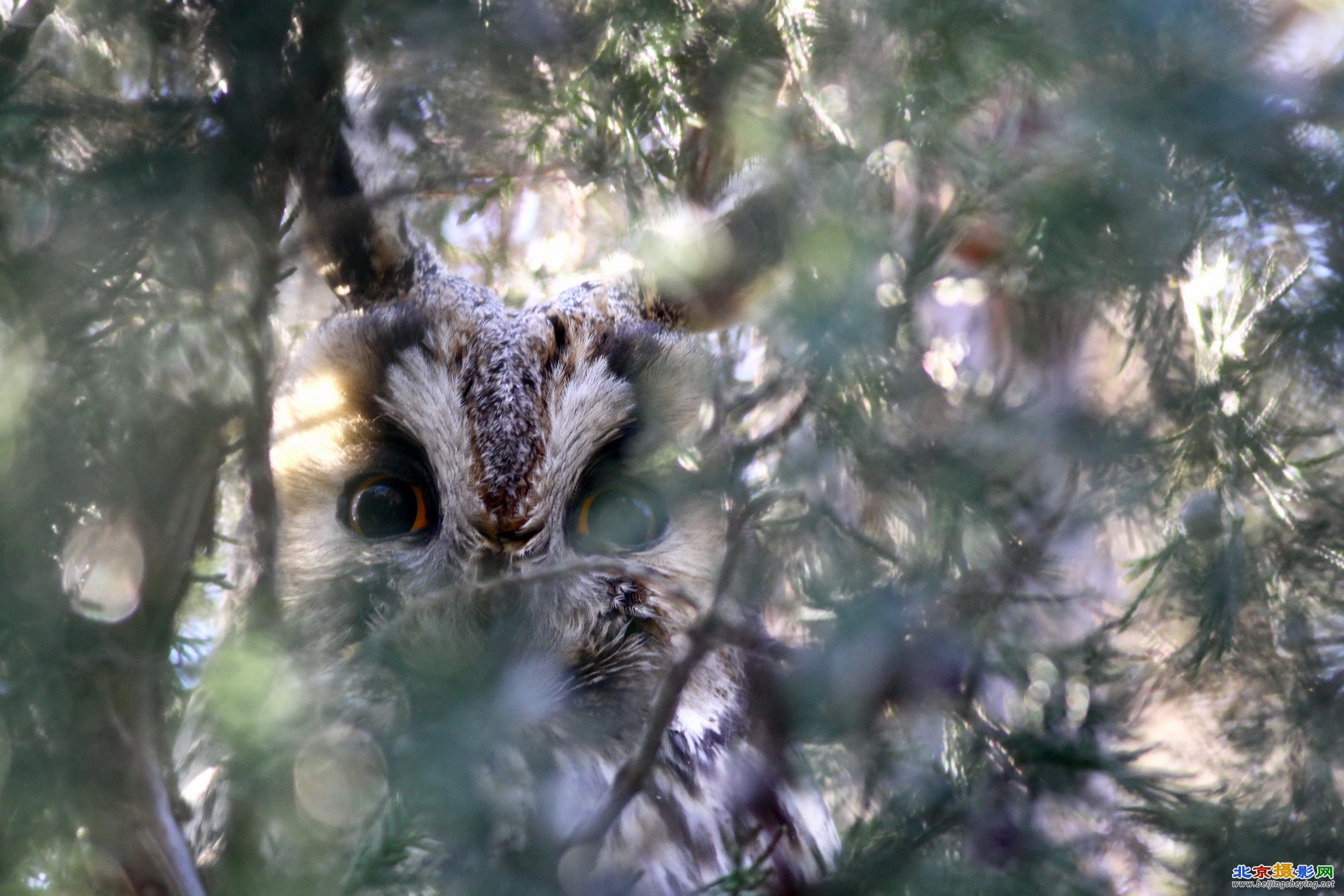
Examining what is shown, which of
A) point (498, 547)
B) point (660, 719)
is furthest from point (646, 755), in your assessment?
point (498, 547)

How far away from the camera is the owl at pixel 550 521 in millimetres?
1764

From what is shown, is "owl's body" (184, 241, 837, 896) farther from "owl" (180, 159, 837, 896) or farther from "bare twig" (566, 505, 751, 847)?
"bare twig" (566, 505, 751, 847)

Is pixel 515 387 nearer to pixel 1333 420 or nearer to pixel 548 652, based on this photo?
pixel 548 652

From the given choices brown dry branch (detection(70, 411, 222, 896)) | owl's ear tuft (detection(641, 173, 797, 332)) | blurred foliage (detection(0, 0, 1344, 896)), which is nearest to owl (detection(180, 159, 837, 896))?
owl's ear tuft (detection(641, 173, 797, 332))

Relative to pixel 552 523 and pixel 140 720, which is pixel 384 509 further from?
pixel 140 720

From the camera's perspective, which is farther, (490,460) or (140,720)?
(490,460)

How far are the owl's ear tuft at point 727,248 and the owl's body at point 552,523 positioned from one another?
8.9 inches

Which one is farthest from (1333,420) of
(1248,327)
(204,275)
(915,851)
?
(204,275)

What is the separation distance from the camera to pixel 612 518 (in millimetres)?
2016

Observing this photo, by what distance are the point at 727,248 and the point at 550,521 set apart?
23.4 inches

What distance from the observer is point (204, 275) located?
1.19 metres

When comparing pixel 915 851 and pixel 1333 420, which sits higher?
pixel 1333 420

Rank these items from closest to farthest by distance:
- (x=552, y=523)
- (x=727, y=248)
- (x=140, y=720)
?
1. (x=140, y=720)
2. (x=727, y=248)
3. (x=552, y=523)

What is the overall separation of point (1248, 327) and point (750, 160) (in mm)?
828
